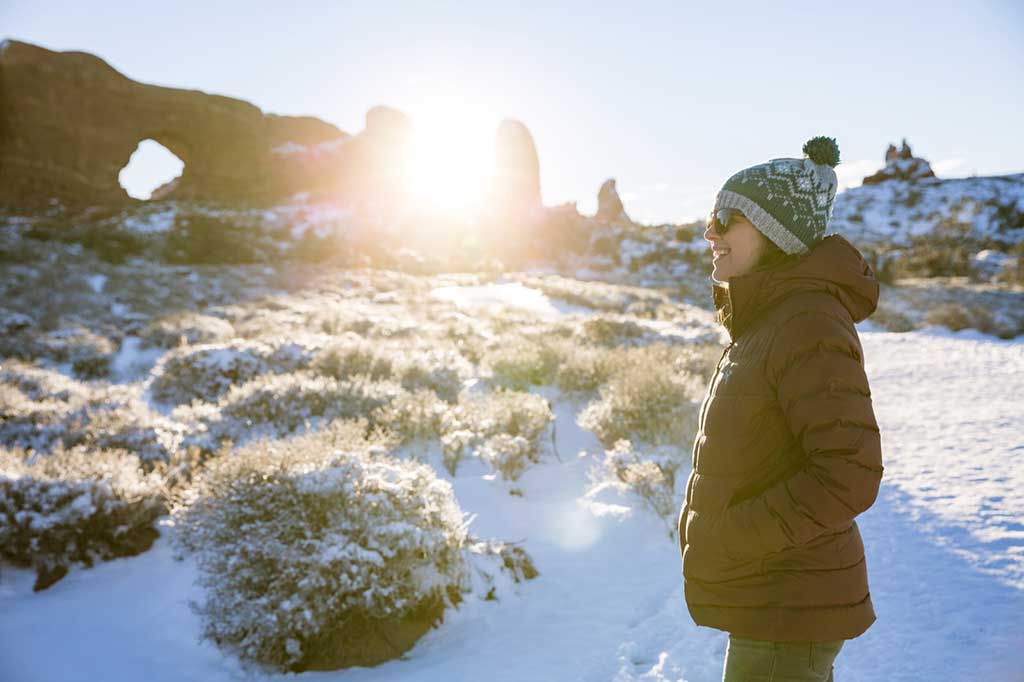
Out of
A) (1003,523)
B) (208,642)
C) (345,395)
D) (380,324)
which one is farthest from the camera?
(380,324)

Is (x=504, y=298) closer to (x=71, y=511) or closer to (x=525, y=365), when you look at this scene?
(x=525, y=365)

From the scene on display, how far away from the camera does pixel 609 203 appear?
66.6 metres

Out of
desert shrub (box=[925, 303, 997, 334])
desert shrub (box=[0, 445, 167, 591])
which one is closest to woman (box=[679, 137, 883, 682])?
desert shrub (box=[0, 445, 167, 591])

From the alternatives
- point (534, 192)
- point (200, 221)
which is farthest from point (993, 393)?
point (534, 192)

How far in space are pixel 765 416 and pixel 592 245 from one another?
51495mm

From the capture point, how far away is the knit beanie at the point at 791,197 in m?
1.54

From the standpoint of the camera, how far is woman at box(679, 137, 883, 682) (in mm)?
1337

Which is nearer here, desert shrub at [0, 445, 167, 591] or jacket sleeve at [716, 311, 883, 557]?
jacket sleeve at [716, 311, 883, 557]

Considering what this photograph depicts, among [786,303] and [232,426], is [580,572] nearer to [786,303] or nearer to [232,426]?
[786,303]

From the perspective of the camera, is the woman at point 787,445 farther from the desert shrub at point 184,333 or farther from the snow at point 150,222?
the snow at point 150,222

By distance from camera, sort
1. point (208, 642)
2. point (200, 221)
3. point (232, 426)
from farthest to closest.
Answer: point (200, 221) → point (232, 426) → point (208, 642)

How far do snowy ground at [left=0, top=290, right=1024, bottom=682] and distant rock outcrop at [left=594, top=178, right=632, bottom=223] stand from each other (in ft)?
209

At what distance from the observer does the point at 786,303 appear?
4.80 feet

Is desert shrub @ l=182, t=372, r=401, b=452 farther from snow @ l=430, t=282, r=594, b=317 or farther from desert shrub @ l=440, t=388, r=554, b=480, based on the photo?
snow @ l=430, t=282, r=594, b=317
